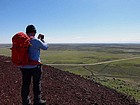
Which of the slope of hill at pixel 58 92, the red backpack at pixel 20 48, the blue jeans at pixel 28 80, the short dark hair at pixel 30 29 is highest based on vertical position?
the short dark hair at pixel 30 29

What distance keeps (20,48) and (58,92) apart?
4691 mm

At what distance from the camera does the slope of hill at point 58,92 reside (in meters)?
9.96

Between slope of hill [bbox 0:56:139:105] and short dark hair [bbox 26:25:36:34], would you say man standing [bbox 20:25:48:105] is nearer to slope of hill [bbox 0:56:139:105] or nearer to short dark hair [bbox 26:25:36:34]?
short dark hair [bbox 26:25:36:34]

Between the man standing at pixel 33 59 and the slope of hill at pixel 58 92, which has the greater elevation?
the man standing at pixel 33 59

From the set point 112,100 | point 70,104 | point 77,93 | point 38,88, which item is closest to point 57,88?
point 77,93

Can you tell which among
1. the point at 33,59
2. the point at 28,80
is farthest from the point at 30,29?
the point at 28,80

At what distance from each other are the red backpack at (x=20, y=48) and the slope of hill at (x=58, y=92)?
2.64 m

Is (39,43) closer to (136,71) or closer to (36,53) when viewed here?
(36,53)

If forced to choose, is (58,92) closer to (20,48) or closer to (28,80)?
(28,80)

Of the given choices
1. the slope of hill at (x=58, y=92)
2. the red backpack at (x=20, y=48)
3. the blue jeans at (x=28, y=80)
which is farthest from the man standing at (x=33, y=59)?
the slope of hill at (x=58, y=92)

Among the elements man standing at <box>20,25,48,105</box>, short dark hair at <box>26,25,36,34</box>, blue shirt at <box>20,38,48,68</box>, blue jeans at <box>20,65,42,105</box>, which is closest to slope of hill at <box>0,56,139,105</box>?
blue jeans at <box>20,65,42,105</box>

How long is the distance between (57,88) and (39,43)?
4.91 metres

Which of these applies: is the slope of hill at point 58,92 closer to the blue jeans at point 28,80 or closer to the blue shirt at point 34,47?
the blue jeans at point 28,80

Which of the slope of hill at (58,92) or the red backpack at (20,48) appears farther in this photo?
the slope of hill at (58,92)
